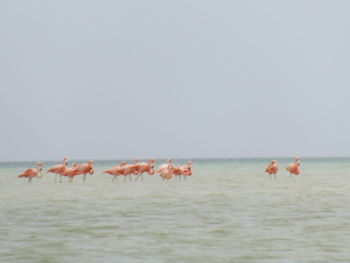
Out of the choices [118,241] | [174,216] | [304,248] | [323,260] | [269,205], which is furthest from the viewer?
[269,205]

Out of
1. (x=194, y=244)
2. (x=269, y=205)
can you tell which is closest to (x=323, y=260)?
(x=194, y=244)

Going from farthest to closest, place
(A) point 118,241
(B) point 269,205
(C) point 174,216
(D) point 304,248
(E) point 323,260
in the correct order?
(B) point 269,205 → (C) point 174,216 → (A) point 118,241 → (D) point 304,248 → (E) point 323,260

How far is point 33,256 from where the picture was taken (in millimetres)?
7000

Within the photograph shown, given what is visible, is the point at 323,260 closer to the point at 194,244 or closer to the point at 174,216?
the point at 194,244

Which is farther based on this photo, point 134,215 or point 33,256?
point 134,215

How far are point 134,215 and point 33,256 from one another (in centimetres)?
390

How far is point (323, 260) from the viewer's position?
662cm

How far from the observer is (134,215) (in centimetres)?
1080

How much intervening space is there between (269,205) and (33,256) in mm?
6248

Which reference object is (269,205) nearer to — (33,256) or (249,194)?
(249,194)

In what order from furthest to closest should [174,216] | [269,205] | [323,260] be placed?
[269,205]
[174,216]
[323,260]

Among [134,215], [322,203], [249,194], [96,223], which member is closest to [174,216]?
[134,215]

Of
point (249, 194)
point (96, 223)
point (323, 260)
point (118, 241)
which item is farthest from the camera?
point (249, 194)

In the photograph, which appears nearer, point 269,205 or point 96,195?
point 269,205
